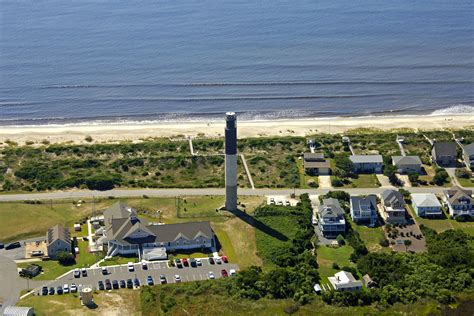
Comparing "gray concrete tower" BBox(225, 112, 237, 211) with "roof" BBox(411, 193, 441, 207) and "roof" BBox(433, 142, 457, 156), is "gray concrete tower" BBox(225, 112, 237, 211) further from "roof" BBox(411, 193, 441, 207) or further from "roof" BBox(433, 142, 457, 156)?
"roof" BBox(433, 142, 457, 156)

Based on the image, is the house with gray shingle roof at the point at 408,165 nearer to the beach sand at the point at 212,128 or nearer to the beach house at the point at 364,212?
the beach house at the point at 364,212

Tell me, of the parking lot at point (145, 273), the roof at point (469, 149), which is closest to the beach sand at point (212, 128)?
the roof at point (469, 149)

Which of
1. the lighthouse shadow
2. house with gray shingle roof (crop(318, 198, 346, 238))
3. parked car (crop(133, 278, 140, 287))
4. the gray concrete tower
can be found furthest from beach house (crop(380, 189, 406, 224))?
parked car (crop(133, 278, 140, 287))

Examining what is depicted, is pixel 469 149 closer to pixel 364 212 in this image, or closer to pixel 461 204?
pixel 461 204

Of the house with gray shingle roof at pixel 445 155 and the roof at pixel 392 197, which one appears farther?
the house with gray shingle roof at pixel 445 155

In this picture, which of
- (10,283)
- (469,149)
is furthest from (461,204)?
(10,283)
